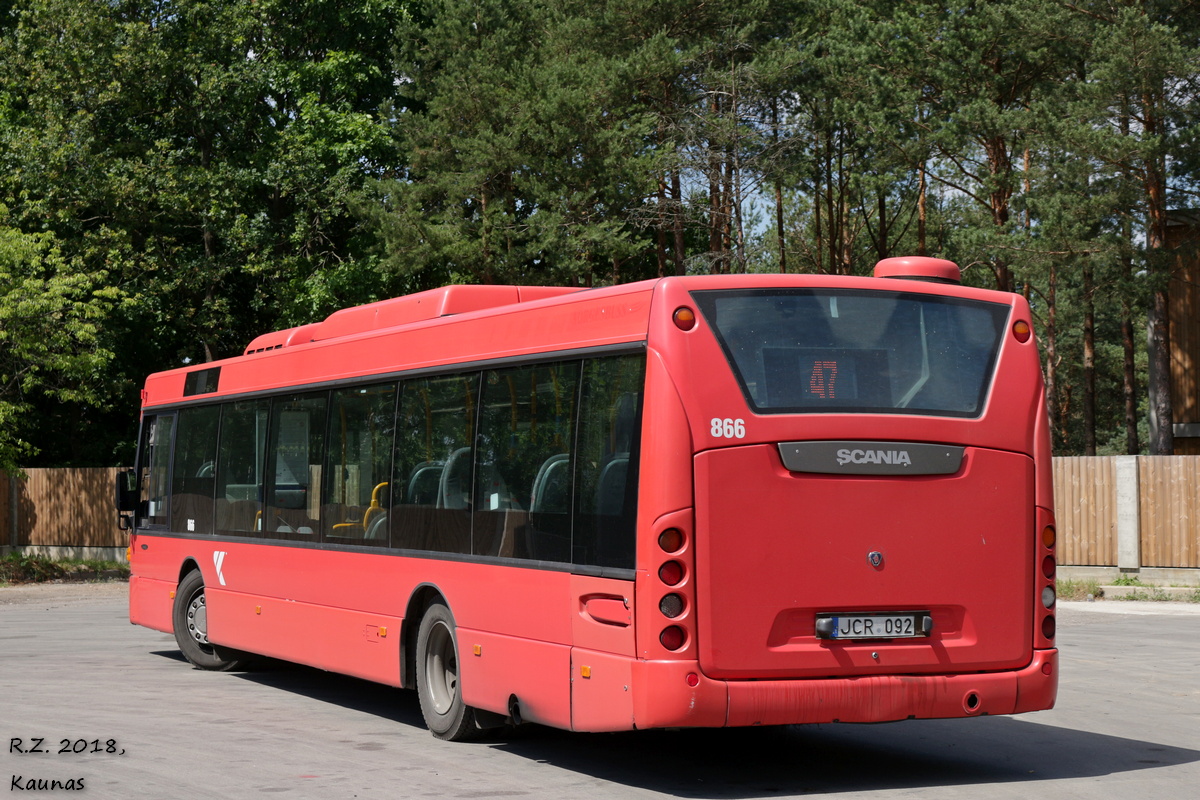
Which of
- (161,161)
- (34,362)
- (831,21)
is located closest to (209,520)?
(34,362)

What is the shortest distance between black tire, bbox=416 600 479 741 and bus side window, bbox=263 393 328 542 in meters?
2.12

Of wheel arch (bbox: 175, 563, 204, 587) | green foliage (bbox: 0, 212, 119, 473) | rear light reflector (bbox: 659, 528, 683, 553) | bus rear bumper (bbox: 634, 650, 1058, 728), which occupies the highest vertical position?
green foliage (bbox: 0, 212, 119, 473)

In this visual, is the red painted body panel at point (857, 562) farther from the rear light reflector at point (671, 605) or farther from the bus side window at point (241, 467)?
the bus side window at point (241, 467)

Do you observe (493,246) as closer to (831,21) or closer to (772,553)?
(831,21)

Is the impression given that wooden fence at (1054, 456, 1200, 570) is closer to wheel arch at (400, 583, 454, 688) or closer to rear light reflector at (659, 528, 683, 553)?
wheel arch at (400, 583, 454, 688)

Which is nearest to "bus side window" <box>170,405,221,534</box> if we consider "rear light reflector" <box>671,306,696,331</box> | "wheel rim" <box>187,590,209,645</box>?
"wheel rim" <box>187,590,209,645</box>

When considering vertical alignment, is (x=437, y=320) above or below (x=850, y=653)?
above

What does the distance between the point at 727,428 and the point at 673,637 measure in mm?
1138

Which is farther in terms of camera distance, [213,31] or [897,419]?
[213,31]

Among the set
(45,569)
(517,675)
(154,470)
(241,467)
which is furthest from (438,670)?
(45,569)

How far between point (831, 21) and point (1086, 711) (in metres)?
30.8

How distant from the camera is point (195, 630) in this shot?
1444 centimetres

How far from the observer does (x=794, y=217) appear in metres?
60.8

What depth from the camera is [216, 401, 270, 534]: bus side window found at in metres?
13.0
